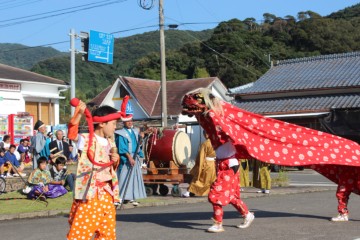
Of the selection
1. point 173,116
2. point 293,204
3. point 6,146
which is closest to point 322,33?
point 173,116

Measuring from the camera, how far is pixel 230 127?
8.73 m

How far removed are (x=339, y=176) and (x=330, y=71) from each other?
2639 centimetres

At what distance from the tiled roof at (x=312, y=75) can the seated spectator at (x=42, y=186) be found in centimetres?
2156

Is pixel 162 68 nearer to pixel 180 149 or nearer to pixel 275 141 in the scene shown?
pixel 180 149

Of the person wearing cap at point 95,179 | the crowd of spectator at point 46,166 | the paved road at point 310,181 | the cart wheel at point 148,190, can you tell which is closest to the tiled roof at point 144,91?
the paved road at point 310,181

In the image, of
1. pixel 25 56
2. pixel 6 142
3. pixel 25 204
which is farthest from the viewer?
pixel 25 56

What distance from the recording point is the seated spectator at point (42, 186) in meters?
13.4

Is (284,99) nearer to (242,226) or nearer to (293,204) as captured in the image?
(293,204)

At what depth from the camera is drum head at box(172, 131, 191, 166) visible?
51.2ft

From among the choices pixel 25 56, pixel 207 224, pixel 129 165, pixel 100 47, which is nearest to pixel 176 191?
pixel 129 165

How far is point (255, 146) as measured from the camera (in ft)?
29.3

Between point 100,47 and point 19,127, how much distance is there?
5.76 meters

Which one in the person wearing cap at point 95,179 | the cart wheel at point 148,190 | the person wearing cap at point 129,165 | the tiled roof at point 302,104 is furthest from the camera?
the tiled roof at point 302,104

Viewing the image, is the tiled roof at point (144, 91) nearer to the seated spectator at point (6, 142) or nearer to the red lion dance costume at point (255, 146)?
the seated spectator at point (6, 142)
